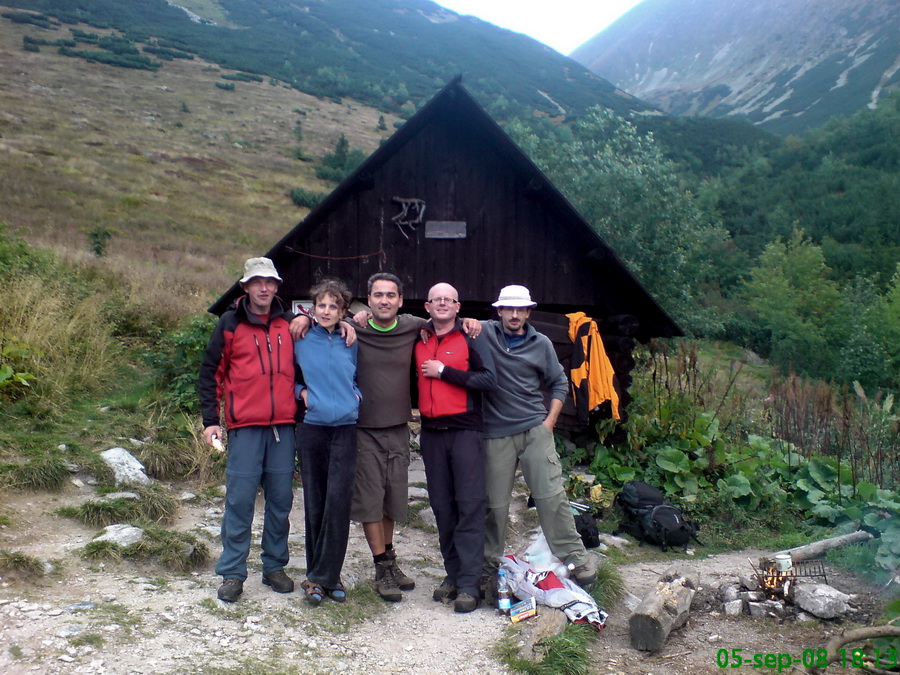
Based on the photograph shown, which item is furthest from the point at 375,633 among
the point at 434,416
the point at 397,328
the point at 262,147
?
the point at 262,147

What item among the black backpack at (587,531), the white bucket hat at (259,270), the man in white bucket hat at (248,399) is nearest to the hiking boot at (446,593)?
the man in white bucket hat at (248,399)

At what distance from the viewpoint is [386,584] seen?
4.75 meters

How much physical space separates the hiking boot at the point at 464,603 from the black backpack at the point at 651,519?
2.48m

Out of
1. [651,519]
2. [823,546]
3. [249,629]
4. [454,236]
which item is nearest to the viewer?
[249,629]

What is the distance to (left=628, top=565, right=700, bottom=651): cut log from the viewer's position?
427 centimetres

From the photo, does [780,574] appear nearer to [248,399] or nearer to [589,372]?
[589,372]

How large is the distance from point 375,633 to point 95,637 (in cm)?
153

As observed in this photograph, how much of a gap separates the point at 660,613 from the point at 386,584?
1783 millimetres

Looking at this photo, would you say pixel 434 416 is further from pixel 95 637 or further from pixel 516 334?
pixel 95 637

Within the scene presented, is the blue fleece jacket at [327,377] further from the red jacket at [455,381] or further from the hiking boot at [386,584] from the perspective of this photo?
the hiking boot at [386,584]

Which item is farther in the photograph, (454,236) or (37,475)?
(454,236)

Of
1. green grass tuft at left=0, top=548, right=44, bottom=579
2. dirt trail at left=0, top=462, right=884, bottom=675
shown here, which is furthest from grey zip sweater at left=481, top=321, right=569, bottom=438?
green grass tuft at left=0, top=548, right=44, bottom=579

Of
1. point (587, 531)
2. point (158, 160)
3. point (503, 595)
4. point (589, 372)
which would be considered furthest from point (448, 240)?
point (158, 160)

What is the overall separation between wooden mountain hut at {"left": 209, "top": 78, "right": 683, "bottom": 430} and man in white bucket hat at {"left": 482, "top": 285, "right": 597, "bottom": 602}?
3.20m
